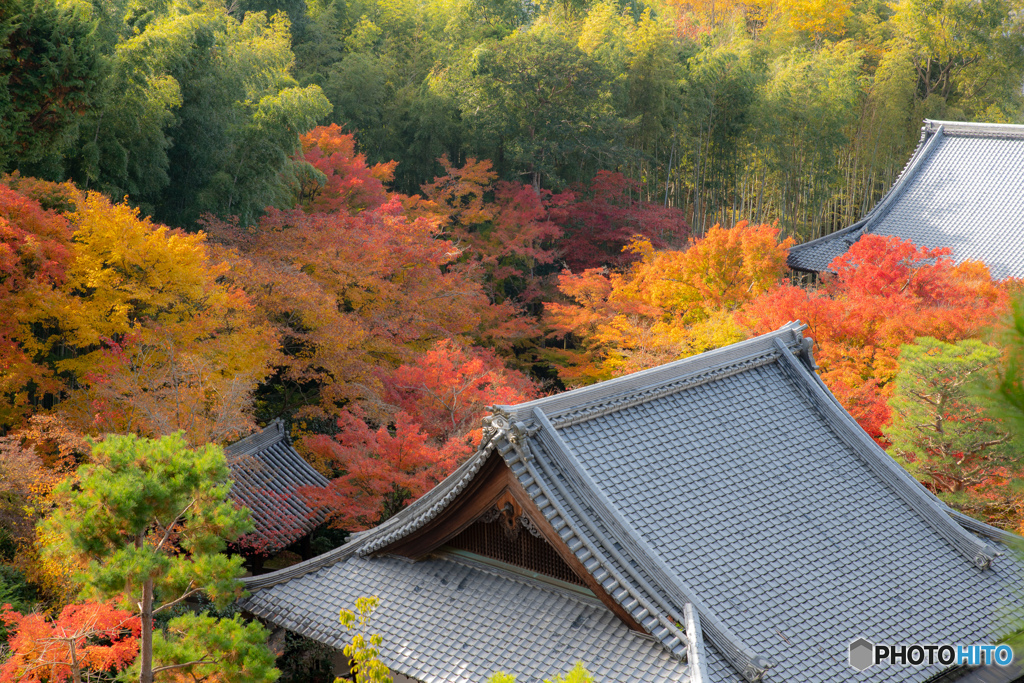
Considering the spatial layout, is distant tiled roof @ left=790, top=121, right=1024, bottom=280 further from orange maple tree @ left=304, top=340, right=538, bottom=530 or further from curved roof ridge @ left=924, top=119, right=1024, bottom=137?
orange maple tree @ left=304, top=340, right=538, bottom=530

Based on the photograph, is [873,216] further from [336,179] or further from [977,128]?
[336,179]

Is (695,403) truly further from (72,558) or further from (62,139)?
(62,139)

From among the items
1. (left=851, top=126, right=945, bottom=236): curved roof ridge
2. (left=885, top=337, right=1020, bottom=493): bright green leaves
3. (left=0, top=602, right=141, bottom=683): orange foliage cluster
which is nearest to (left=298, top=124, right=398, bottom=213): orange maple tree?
(left=851, top=126, right=945, bottom=236): curved roof ridge

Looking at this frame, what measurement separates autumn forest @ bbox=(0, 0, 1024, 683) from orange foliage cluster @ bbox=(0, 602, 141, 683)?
0.16 feet

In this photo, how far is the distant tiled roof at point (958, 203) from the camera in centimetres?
2127

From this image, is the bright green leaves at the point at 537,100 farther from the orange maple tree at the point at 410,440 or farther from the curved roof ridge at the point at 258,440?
the curved roof ridge at the point at 258,440

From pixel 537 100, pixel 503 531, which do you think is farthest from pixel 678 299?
pixel 537 100

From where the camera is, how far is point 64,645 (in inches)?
304

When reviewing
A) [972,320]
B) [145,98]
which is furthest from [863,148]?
[145,98]

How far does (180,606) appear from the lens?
11055mm

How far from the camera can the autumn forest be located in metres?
7.89

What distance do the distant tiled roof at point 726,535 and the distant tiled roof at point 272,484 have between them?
15.1 ft

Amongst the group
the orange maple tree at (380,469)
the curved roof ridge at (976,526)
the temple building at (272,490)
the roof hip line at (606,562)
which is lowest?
the temple building at (272,490)

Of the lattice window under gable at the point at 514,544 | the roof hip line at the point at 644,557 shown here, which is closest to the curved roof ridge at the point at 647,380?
the roof hip line at the point at 644,557
